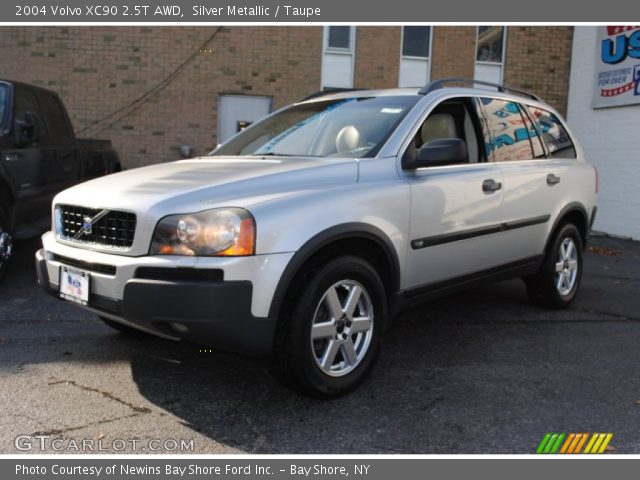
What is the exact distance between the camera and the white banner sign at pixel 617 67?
35.8 feet

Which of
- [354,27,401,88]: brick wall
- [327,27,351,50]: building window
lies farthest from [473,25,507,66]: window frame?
[327,27,351,50]: building window

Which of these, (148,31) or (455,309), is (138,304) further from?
(148,31)

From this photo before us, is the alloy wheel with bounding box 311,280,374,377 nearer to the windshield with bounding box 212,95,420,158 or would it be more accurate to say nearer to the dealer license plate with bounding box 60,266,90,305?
Answer: the windshield with bounding box 212,95,420,158

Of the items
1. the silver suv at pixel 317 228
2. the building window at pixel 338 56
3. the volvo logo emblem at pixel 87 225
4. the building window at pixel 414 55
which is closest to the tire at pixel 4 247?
the silver suv at pixel 317 228

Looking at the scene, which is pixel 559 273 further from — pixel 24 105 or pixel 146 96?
pixel 146 96

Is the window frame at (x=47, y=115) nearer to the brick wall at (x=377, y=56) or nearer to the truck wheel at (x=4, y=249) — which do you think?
the truck wheel at (x=4, y=249)

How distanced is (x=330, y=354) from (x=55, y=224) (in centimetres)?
179

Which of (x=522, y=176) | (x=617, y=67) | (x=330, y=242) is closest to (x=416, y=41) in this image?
(x=617, y=67)

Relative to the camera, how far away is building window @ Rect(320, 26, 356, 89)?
39.8ft

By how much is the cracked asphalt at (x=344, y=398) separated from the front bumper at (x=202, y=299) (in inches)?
19.4

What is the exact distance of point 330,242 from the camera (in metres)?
3.23

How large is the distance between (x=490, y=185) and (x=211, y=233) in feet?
7.63
